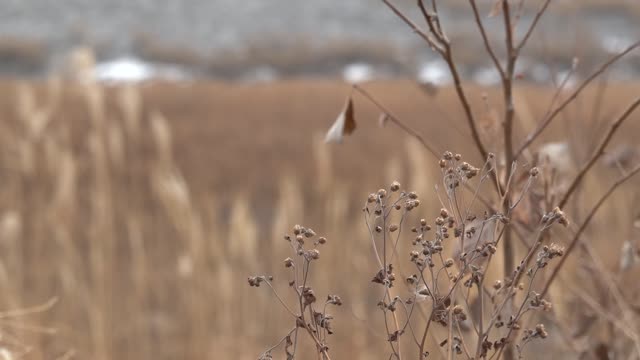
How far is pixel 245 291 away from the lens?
2.47m

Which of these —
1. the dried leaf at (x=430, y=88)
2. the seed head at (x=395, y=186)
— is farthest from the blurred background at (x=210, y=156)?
the seed head at (x=395, y=186)

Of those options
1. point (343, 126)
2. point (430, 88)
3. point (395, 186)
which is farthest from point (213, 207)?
point (395, 186)

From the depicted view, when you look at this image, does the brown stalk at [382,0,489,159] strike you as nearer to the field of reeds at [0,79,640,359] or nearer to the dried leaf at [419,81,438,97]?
the field of reeds at [0,79,640,359]

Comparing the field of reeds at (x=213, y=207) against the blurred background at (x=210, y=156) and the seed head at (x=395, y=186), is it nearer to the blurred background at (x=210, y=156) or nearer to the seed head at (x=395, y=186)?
the blurred background at (x=210, y=156)

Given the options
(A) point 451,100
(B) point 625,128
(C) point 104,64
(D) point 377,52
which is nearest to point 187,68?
(C) point 104,64

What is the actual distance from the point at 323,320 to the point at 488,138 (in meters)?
0.25

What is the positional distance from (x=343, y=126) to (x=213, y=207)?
4.87ft

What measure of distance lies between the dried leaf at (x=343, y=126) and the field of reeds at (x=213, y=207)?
0.10 meters

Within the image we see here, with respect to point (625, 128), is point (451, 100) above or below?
above

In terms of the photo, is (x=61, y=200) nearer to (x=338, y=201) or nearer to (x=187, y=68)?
(x=338, y=201)

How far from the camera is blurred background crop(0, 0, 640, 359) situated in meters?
1.92

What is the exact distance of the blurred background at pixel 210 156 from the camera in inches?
75.6

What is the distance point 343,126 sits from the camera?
73 cm

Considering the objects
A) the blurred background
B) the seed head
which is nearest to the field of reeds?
the blurred background
